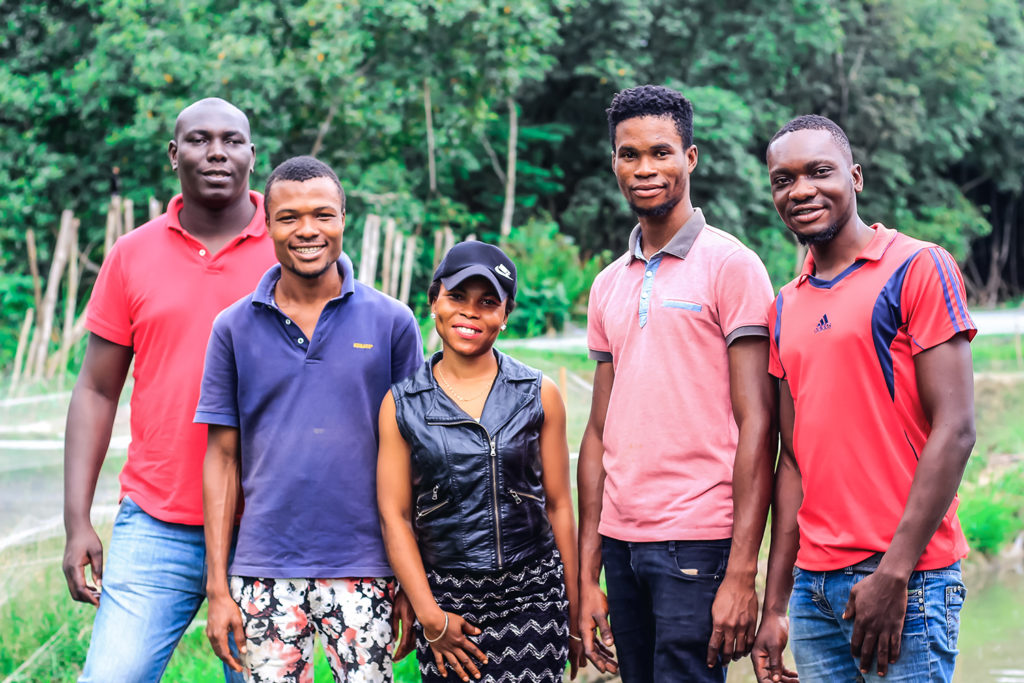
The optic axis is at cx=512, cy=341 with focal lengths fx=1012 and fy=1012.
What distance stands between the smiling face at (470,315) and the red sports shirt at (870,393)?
31.3 inches

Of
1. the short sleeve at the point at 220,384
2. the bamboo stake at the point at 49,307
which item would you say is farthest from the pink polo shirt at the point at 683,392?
the bamboo stake at the point at 49,307

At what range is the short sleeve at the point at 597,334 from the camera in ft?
9.79

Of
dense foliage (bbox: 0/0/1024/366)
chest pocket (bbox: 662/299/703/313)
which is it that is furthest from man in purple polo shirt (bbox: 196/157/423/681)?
dense foliage (bbox: 0/0/1024/366)

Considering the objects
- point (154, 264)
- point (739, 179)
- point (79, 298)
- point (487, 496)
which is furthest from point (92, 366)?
point (739, 179)

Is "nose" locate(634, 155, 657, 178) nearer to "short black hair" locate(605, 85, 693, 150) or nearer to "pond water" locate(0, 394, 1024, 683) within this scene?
"short black hair" locate(605, 85, 693, 150)

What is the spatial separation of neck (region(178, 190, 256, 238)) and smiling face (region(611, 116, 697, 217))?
3.85ft

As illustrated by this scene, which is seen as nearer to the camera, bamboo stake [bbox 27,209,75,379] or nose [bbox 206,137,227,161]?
nose [bbox 206,137,227,161]

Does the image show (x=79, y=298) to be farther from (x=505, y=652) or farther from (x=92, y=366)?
(x=505, y=652)

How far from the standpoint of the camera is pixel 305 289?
279 centimetres

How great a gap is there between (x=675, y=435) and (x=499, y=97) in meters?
12.3

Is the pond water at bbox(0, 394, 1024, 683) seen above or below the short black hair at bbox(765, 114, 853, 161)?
below

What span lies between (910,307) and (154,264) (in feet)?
6.84

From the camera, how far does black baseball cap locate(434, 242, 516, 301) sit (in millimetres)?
2703

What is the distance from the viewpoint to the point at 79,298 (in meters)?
12.6
